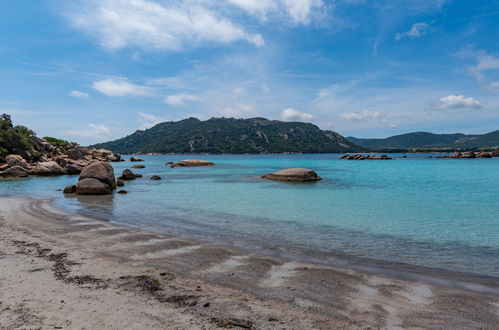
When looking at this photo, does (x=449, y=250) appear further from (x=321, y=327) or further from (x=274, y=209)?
(x=274, y=209)

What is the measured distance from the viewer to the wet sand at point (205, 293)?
480 cm

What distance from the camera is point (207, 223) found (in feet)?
45.3

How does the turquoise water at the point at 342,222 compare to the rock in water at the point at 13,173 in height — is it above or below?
below

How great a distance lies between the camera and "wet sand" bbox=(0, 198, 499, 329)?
4805mm

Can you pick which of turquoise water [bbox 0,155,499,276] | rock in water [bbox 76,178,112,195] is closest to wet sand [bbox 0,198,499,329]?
turquoise water [bbox 0,155,499,276]

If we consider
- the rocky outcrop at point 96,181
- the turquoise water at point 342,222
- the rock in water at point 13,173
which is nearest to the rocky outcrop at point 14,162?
the rock in water at point 13,173

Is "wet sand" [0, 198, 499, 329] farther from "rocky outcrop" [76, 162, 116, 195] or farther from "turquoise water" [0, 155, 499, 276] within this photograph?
"rocky outcrop" [76, 162, 116, 195]

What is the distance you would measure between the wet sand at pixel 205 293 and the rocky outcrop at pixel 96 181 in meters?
15.1

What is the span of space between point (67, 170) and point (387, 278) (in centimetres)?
5178

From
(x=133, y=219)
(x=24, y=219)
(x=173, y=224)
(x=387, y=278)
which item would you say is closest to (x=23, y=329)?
(x=387, y=278)

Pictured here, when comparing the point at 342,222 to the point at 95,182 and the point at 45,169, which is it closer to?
the point at 95,182

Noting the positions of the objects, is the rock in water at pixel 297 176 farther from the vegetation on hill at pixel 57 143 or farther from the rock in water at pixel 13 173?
the vegetation on hill at pixel 57 143

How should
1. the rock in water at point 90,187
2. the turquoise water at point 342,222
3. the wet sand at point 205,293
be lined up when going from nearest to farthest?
the wet sand at point 205,293 < the turquoise water at point 342,222 < the rock in water at point 90,187

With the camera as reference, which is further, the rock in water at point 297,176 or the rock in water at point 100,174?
the rock in water at point 297,176
